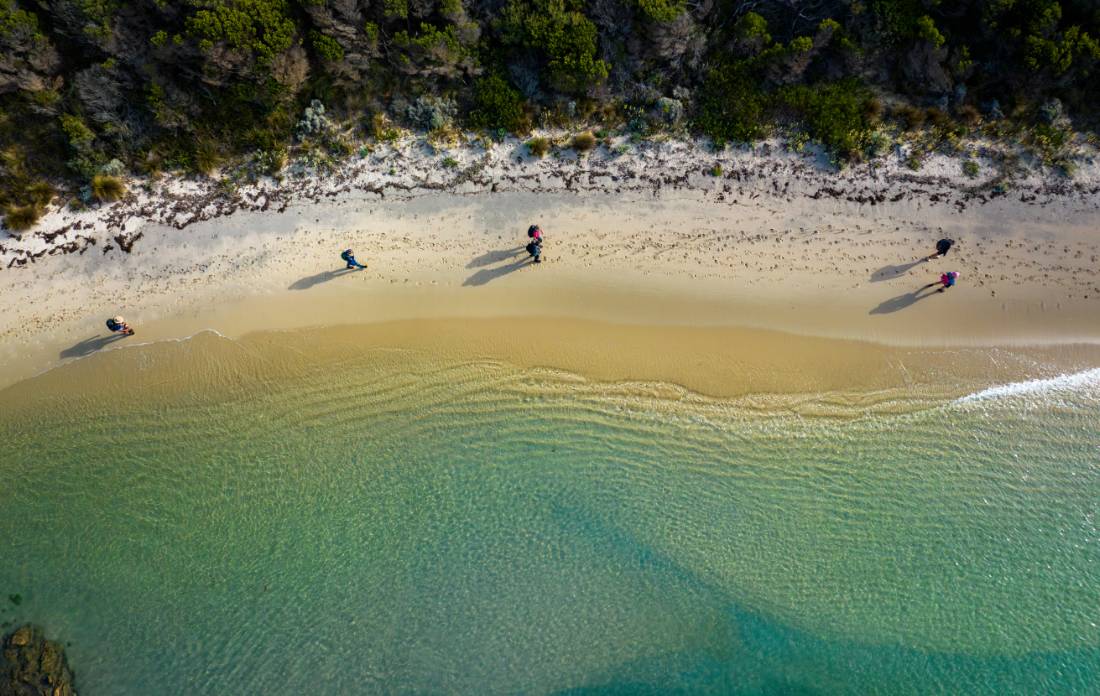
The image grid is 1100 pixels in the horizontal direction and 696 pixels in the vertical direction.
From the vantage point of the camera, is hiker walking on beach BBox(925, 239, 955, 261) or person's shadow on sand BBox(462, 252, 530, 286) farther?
person's shadow on sand BBox(462, 252, 530, 286)

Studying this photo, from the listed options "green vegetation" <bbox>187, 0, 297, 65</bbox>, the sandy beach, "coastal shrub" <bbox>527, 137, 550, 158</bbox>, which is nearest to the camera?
"green vegetation" <bbox>187, 0, 297, 65</bbox>

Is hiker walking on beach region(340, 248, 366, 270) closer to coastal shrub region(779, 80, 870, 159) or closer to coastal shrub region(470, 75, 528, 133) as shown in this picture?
coastal shrub region(470, 75, 528, 133)

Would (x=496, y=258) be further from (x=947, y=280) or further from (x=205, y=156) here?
(x=947, y=280)

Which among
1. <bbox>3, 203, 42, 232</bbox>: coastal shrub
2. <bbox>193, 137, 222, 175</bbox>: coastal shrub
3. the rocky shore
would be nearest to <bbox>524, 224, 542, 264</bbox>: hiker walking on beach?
<bbox>193, 137, 222, 175</bbox>: coastal shrub

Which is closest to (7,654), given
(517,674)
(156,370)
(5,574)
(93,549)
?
(5,574)

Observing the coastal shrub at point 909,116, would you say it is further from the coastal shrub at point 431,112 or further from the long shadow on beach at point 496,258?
the coastal shrub at point 431,112

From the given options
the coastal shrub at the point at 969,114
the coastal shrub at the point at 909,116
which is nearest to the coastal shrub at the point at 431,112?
the coastal shrub at the point at 909,116

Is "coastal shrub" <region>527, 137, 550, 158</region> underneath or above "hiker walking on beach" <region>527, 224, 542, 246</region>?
above
